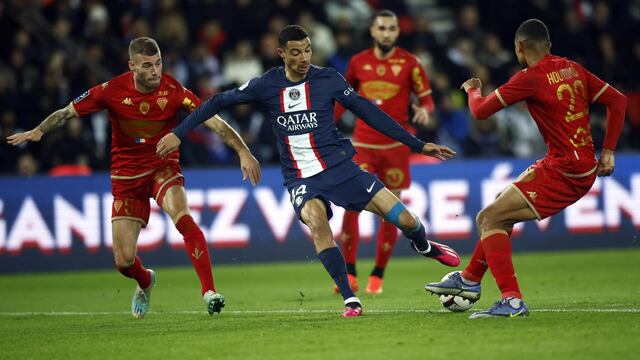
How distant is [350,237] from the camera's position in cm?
1290

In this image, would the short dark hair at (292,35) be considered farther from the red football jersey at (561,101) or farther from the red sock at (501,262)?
the red sock at (501,262)

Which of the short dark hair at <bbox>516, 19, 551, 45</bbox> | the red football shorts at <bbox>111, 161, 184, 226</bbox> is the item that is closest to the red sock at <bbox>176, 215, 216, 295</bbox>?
the red football shorts at <bbox>111, 161, 184, 226</bbox>

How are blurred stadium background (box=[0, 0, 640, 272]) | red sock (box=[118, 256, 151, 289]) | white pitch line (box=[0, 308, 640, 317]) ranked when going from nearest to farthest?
1. white pitch line (box=[0, 308, 640, 317])
2. red sock (box=[118, 256, 151, 289])
3. blurred stadium background (box=[0, 0, 640, 272])

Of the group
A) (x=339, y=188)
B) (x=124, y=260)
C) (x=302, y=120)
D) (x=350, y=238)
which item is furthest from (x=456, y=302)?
(x=350, y=238)

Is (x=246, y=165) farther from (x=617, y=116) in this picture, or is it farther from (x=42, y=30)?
(x=42, y=30)

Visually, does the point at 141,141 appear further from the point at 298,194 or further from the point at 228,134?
the point at 298,194

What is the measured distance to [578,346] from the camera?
745 centimetres

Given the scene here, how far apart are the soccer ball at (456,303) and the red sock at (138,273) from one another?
3105mm

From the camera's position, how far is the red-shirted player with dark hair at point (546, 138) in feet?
29.6

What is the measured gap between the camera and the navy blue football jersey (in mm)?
9703

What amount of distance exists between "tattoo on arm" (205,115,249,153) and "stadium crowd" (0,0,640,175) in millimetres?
8098

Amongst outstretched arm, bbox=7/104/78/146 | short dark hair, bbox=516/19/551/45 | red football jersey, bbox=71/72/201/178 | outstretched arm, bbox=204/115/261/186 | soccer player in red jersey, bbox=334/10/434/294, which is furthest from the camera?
soccer player in red jersey, bbox=334/10/434/294

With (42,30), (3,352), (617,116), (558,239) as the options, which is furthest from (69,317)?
(42,30)

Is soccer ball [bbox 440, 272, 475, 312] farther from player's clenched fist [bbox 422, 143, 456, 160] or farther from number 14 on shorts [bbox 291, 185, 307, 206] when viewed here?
number 14 on shorts [bbox 291, 185, 307, 206]
